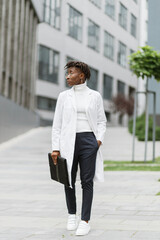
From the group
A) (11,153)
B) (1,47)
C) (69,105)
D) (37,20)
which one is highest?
(37,20)

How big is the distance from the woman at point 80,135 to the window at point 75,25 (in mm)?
46191

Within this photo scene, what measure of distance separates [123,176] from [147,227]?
231 inches

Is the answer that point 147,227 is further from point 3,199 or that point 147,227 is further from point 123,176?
point 123,176

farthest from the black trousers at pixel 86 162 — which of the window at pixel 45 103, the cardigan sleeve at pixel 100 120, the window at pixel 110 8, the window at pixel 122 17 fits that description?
the window at pixel 110 8

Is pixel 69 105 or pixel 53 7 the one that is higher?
pixel 53 7

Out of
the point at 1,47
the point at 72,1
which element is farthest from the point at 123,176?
the point at 72,1

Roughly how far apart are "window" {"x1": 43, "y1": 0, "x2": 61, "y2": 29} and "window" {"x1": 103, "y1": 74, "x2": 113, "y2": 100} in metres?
13.2

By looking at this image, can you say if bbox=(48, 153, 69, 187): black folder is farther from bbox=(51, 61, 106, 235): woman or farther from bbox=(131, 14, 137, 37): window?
bbox=(131, 14, 137, 37): window

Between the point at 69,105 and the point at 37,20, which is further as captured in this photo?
the point at 37,20

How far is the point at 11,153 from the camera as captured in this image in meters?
19.1

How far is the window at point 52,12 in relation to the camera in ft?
150

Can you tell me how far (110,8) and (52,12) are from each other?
9.41 meters

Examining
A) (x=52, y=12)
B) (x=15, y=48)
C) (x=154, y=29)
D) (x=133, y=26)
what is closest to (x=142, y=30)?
(x=133, y=26)

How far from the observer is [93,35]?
185 feet
